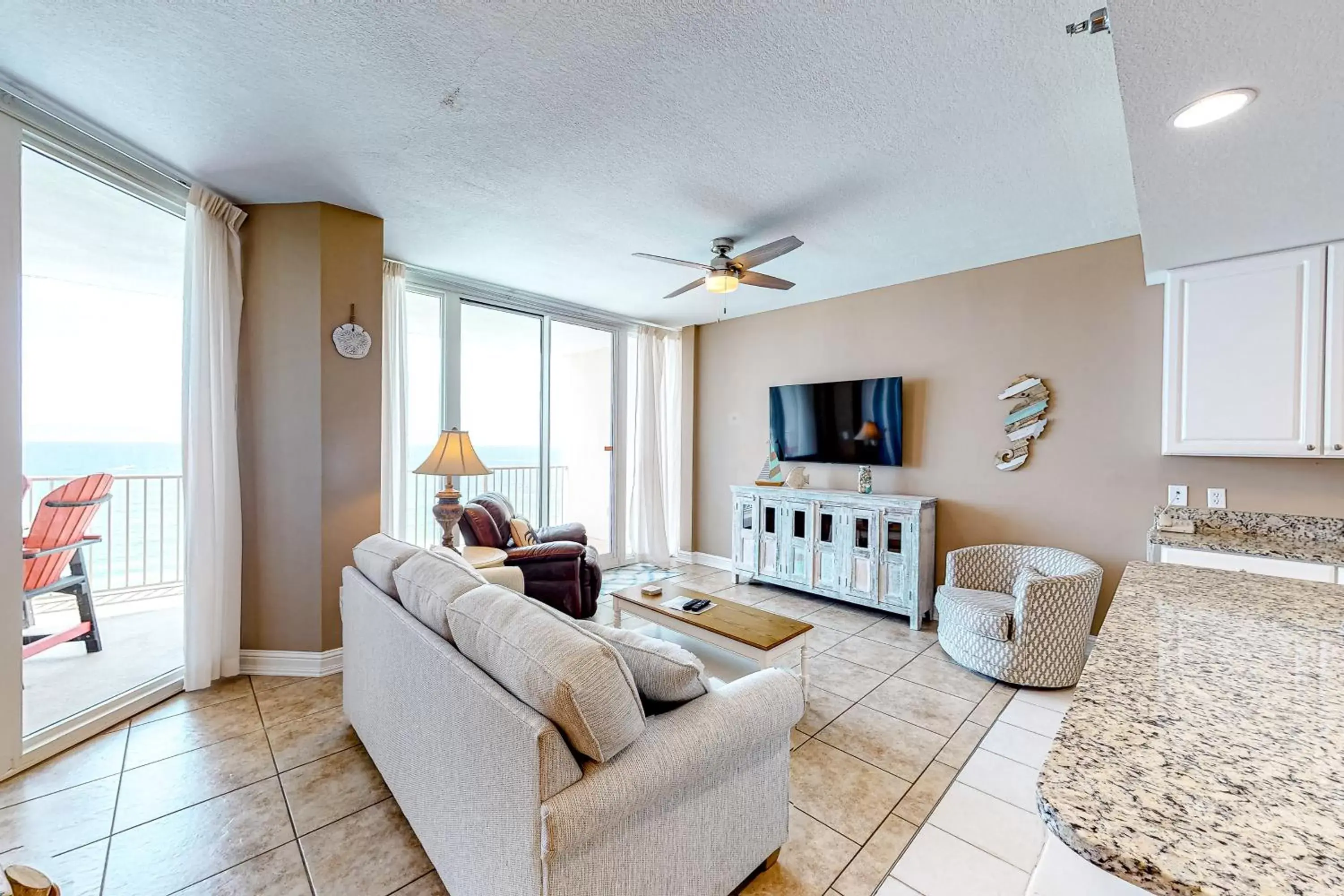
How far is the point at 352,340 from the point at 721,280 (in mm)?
2146

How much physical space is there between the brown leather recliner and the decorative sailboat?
177 cm

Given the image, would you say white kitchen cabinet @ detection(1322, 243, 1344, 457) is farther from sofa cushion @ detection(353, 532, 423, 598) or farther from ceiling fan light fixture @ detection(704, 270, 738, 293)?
sofa cushion @ detection(353, 532, 423, 598)

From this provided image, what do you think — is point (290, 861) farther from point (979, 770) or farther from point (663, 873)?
point (979, 770)

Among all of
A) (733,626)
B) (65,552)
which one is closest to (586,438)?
(733,626)

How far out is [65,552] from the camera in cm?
265

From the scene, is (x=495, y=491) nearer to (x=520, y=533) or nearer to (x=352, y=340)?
(x=520, y=533)

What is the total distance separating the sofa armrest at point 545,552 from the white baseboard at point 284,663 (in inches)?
43.9

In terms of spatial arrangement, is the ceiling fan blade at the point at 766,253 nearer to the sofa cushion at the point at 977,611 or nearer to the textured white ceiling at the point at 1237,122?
the textured white ceiling at the point at 1237,122

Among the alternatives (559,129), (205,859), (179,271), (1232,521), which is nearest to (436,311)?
(179,271)

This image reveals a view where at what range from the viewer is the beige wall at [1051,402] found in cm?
316

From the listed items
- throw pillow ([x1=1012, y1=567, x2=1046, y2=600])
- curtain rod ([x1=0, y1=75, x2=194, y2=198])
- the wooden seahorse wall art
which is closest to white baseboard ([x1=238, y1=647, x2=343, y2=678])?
curtain rod ([x1=0, y1=75, x2=194, y2=198])

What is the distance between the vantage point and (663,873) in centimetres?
130

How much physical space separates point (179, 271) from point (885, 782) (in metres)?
4.59

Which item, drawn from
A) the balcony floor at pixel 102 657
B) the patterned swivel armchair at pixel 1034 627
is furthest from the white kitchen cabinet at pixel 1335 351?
the balcony floor at pixel 102 657
